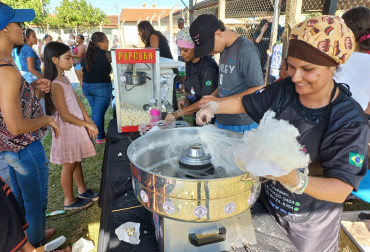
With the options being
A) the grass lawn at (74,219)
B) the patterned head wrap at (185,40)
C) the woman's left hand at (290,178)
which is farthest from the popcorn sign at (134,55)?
the woman's left hand at (290,178)

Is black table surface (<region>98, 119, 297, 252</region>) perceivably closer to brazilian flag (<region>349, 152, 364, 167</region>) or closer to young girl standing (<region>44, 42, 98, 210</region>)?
brazilian flag (<region>349, 152, 364, 167</region>)

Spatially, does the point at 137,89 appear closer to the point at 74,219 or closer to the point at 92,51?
the point at 74,219

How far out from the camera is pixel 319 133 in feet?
3.06

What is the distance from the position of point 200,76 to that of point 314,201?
163cm

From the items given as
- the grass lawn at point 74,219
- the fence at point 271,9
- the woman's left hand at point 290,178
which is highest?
the fence at point 271,9

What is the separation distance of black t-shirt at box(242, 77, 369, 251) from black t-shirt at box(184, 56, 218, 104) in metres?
1.07

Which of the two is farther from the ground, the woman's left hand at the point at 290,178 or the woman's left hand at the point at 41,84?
the woman's left hand at the point at 41,84

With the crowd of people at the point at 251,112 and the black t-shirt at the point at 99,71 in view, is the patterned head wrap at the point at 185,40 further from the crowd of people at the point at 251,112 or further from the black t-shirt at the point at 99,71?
the black t-shirt at the point at 99,71

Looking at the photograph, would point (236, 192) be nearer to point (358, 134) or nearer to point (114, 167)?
point (358, 134)

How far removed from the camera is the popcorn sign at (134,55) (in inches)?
84.7

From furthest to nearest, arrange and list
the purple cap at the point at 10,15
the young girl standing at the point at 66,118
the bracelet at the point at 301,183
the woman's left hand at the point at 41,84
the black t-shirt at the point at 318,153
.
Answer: the young girl standing at the point at 66,118
the woman's left hand at the point at 41,84
the purple cap at the point at 10,15
the black t-shirt at the point at 318,153
the bracelet at the point at 301,183

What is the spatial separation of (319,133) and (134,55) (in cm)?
169

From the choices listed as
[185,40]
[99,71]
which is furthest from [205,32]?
[99,71]

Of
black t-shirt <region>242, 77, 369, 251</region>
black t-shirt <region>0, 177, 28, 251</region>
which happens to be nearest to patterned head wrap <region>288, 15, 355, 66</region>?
black t-shirt <region>242, 77, 369, 251</region>
